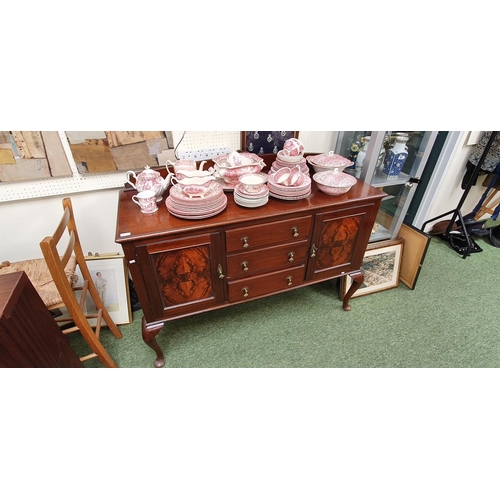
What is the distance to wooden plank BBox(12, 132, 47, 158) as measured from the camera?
118 cm

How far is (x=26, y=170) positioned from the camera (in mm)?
1268

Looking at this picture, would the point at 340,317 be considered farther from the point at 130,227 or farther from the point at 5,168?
the point at 5,168

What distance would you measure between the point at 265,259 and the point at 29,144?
3.96 feet

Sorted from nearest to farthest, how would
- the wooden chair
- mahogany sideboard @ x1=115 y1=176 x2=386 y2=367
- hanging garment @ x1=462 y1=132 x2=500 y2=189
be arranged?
the wooden chair, mahogany sideboard @ x1=115 y1=176 x2=386 y2=367, hanging garment @ x1=462 y1=132 x2=500 y2=189

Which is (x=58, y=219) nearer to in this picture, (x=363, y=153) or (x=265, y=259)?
(x=265, y=259)

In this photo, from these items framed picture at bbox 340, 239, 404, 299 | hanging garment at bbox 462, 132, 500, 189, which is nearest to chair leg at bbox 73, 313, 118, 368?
framed picture at bbox 340, 239, 404, 299

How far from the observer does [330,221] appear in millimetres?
1325

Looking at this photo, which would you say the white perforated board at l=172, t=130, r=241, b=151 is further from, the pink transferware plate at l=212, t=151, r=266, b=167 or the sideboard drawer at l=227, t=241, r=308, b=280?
the sideboard drawer at l=227, t=241, r=308, b=280

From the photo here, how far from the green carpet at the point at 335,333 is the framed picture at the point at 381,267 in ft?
0.20

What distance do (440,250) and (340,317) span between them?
4.36ft

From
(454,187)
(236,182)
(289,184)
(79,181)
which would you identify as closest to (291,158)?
(289,184)

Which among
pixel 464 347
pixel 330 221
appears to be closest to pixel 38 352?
pixel 330 221

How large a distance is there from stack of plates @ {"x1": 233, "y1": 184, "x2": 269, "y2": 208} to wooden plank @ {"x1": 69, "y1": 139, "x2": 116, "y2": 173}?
28.1 inches

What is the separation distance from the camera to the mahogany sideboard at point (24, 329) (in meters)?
0.73
